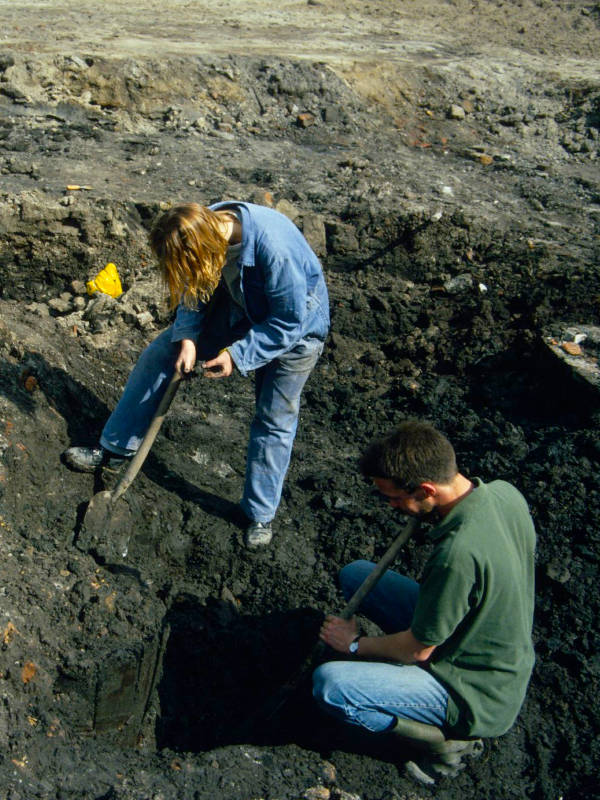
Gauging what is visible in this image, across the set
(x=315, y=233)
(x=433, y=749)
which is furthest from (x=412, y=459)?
(x=315, y=233)

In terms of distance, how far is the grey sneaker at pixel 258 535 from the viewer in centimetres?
407

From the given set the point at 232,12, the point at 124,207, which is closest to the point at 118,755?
the point at 124,207

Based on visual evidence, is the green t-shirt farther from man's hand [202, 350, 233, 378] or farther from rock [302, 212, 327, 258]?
rock [302, 212, 327, 258]

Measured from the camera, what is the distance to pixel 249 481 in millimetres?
4016

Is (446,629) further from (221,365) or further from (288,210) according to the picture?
(288,210)

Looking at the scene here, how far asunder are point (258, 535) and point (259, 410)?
27.5 inches

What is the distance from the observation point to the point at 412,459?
264 centimetres

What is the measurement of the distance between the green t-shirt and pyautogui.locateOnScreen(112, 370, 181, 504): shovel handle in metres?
1.58

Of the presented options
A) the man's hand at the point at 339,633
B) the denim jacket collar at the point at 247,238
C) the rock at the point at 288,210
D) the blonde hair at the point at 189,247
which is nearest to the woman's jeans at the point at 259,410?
the denim jacket collar at the point at 247,238

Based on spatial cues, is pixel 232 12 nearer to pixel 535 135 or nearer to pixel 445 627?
pixel 535 135

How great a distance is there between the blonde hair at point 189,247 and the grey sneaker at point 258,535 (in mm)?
1447

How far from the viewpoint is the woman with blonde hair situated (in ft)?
10.2

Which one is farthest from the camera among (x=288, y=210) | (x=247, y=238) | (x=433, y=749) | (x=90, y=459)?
(x=288, y=210)

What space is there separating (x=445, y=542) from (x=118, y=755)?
1.60 meters
